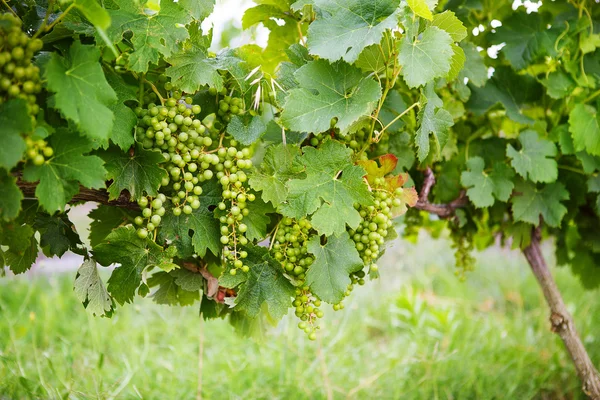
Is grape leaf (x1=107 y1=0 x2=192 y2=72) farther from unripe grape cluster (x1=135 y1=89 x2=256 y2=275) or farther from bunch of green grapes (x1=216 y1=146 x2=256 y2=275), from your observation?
bunch of green grapes (x1=216 y1=146 x2=256 y2=275)

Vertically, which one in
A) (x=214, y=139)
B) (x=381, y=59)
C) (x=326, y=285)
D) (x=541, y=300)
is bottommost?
(x=541, y=300)

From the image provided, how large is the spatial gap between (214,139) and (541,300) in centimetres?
345

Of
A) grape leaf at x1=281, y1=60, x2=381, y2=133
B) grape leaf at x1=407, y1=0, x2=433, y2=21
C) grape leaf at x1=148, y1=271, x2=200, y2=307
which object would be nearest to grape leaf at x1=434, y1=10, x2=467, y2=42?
grape leaf at x1=407, y1=0, x2=433, y2=21

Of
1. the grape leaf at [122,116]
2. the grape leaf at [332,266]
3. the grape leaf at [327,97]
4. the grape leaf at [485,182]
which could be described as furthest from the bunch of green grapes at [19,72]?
the grape leaf at [485,182]

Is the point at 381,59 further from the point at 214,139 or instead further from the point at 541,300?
the point at 541,300

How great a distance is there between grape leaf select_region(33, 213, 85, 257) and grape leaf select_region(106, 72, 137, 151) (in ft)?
0.94

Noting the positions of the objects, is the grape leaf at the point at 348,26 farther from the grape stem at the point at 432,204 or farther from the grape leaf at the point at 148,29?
the grape stem at the point at 432,204

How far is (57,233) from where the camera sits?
1.30 metres

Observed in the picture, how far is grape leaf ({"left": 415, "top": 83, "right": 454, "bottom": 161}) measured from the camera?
125cm

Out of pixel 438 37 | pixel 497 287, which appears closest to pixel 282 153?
pixel 438 37

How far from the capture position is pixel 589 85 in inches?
70.6

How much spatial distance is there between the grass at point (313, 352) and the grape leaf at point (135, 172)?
34.1 inches

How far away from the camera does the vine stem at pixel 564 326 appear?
193 cm

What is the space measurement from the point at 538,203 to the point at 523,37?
23.3 inches
